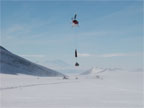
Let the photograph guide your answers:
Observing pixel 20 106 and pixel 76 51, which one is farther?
pixel 76 51

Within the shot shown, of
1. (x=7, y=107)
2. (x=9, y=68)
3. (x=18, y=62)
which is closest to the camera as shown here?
(x=7, y=107)

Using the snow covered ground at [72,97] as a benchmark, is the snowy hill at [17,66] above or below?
above

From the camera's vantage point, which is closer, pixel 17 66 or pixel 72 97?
pixel 72 97

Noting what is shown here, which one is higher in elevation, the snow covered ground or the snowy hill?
the snowy hill

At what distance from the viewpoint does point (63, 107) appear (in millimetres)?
13914

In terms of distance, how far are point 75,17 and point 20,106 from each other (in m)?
11.7

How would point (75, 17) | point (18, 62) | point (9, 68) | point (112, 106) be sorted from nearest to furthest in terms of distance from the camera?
point (112, 106) → point (75, 17) → point (9, 68) → point (18, 62)

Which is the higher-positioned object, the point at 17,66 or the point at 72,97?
the point at 17,66

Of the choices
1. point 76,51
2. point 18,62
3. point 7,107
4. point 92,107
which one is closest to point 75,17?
point 76,51

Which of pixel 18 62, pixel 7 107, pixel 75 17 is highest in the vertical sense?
pixel 18 62

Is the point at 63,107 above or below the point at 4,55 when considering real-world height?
below

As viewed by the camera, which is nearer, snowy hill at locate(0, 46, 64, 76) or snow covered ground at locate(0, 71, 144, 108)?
snow covered ground at locate(0, 71, 144, 108)

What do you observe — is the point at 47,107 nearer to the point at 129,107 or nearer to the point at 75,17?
the point at 129,107

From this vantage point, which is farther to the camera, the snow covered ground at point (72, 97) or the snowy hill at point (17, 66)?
the snowy hill at point (17, 66)
